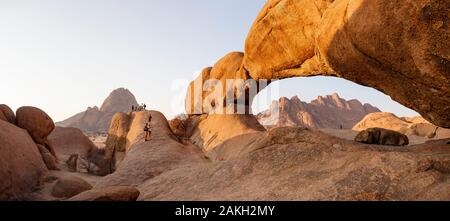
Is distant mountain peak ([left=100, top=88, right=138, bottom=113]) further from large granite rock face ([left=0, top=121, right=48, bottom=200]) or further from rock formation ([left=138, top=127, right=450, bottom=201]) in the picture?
rock formation ([left=138, top=127, right=450, bottom=201])

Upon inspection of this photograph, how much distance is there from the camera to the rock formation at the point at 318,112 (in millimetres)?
80312

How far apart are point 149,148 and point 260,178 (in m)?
12.2

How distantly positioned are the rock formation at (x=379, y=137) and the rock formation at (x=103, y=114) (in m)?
76.9

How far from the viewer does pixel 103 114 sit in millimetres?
90250

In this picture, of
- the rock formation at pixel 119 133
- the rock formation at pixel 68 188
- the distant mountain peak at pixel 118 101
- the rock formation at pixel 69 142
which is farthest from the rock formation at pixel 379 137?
the distant mountain peak at pixel 118 101

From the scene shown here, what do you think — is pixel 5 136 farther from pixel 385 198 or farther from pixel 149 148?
pixel 385 198

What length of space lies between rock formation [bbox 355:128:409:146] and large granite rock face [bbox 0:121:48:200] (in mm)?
14214

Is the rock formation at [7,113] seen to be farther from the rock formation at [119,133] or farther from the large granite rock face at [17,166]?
the rock formation at [119,133]

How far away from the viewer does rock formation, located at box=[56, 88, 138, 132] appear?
84438mm

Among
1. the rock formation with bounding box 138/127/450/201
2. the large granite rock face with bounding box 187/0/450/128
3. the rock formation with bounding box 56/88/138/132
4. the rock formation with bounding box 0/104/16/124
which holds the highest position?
the large granite rock face with bounding box 187/0/450/128

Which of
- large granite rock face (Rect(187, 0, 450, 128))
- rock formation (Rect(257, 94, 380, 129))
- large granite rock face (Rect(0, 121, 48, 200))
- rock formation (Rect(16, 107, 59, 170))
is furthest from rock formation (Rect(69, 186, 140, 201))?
rock formation (Rect(257, 94, 380, 129))

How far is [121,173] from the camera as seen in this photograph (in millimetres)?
16594

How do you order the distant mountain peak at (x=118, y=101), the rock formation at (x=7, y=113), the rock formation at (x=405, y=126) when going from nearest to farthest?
the rock formation at (x=7, y=113), the rock formation at (x=405, y=126), the distant mountain peak at (x=118, y=101)
